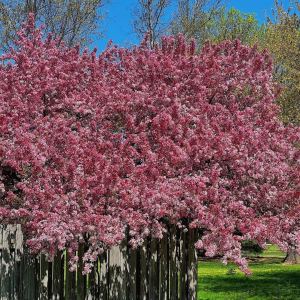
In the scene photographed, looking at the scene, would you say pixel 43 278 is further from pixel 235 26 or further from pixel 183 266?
pixel 235 26

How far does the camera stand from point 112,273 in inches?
362

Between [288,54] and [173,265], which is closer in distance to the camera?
[173,265]

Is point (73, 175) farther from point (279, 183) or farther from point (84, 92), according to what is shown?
point (279, 183)

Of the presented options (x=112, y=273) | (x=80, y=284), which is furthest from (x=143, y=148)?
(x=80, y=284)

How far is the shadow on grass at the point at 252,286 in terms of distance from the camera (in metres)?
17.0

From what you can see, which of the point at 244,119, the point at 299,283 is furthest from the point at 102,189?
the point at 299,283

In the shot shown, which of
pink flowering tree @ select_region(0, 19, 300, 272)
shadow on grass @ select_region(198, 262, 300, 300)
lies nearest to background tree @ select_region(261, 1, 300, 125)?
shadow on grass @ select_region(198, 262, 300, 300)

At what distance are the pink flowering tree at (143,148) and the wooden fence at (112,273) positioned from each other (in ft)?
1.28

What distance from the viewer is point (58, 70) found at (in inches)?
397

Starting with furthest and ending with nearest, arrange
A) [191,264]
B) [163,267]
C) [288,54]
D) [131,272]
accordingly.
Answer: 1. [288,54]
2. [191,264]
3. [163,267]
4. [131,272]

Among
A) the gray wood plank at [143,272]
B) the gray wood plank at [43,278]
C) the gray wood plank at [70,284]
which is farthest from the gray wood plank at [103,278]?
the gray wood plank at [43,278]

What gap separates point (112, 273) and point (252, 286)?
11.7m

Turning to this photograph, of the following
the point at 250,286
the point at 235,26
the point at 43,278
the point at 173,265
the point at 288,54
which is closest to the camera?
the point at 43,278

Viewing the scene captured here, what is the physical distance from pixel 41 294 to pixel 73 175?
1965 millimetres
